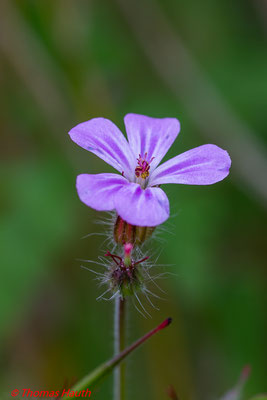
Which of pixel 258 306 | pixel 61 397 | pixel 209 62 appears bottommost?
pixel 61 397

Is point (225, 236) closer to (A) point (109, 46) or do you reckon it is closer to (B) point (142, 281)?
(A) point (109, 46)

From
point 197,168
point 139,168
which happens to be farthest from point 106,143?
point 197,168

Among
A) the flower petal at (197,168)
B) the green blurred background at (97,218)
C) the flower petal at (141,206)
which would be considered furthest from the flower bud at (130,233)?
the green blurred background at (97,218)

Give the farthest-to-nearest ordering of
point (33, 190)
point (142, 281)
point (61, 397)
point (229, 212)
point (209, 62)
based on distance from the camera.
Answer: point (209, 62)
point (229, 212)
point (33, 190)
point (61, 397)
point (142, 281)

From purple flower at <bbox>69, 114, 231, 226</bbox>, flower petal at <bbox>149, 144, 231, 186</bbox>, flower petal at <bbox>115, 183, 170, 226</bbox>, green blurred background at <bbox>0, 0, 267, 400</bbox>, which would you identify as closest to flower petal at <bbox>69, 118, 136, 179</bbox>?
purple flower at <bbox>69, 114, 231, 226</bbox>

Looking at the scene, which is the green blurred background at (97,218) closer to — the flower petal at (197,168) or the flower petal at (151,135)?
the flower petal at (151,135)

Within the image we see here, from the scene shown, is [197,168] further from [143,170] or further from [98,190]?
[98,190]

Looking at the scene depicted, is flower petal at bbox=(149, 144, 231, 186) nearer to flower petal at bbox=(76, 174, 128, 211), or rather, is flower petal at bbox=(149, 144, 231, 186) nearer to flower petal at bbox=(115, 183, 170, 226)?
flower petal at bbox=(115, 183, 170, 226)

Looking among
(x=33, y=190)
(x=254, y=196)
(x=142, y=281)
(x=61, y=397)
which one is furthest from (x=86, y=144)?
(x=254, y=196)

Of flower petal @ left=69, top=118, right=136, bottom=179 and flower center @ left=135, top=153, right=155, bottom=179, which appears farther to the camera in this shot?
flower center @ left=135, top=153, right=155, bottom=179
